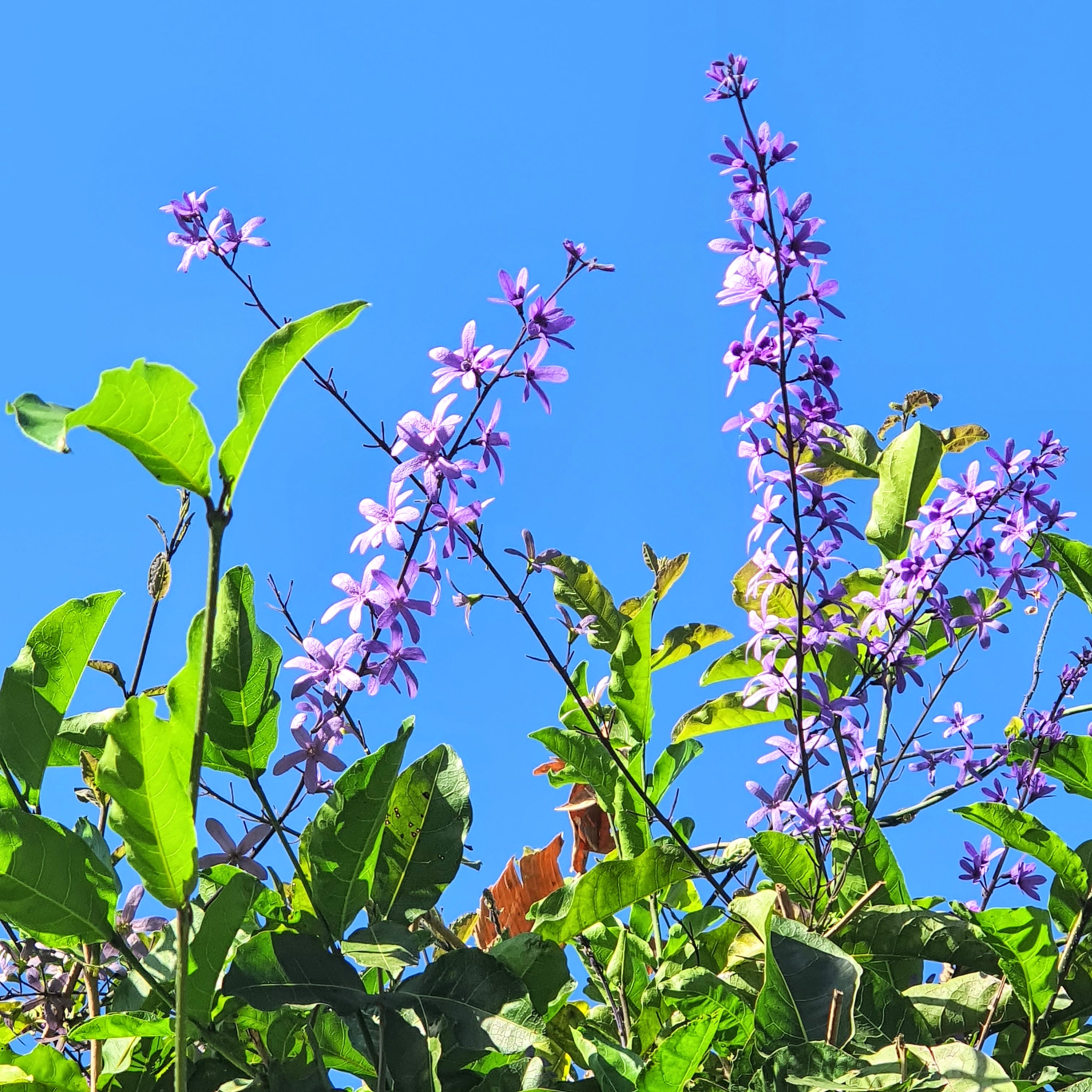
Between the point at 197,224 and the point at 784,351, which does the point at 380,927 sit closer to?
the point at 784,351

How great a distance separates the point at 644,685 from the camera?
159cm

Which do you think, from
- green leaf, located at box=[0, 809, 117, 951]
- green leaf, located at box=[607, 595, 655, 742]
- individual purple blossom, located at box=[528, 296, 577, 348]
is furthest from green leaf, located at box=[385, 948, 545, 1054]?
individual purple blossom, located at box=[528, 296, 577, 348]

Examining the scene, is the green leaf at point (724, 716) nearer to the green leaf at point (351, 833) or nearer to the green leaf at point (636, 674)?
the green leaf at point (636, 674)

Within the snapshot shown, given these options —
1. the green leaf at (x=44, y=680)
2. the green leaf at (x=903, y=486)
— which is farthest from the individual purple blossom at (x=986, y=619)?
the green leaf at (x=44, y=680)

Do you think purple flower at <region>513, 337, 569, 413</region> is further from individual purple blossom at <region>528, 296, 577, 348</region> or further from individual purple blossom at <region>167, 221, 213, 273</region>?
individual purple blossom at <region>167, 221, 213, 273</region>

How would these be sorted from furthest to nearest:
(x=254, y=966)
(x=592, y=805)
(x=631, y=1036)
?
1. (x=592, y=805)
2. (x=631, y=1036)
3. (x=254, y=966)

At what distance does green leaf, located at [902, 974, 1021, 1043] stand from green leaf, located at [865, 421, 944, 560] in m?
0.83

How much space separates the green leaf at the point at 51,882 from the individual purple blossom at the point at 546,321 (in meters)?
0.83

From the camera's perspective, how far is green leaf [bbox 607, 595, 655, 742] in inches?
60.5

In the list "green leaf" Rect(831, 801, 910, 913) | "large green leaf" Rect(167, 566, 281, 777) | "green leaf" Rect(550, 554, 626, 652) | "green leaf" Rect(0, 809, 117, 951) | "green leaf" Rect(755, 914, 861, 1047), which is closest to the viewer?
"green leaf" Rect(0, 809, 117, 951)

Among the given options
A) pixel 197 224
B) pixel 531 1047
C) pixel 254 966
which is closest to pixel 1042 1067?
pixel 531 1047

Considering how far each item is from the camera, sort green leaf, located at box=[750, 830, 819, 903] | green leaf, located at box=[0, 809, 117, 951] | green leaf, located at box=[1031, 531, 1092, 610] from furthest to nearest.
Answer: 1. green leaf, located at box=[1031, 531, 1092, 610]
2. green leaf, located at box=[750, 830, 819, 903]
3. green leaf, located at box=[0, 809, 117, 951]

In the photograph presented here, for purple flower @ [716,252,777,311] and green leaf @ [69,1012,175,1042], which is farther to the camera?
purple flower @ [716,252,777,311]

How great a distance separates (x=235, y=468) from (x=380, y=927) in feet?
1.59
